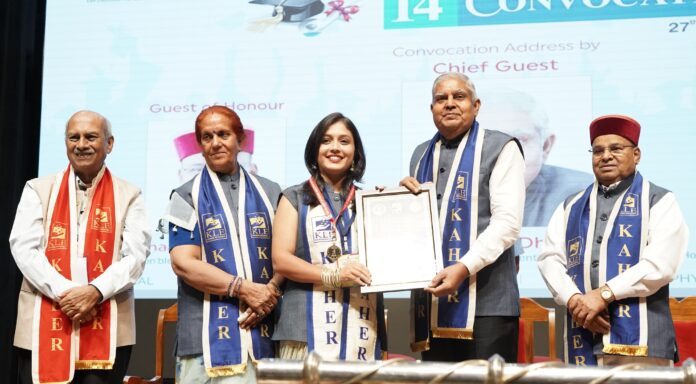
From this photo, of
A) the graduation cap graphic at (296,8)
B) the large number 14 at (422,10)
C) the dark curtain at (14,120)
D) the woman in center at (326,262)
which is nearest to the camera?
the woman in center at (326,262)

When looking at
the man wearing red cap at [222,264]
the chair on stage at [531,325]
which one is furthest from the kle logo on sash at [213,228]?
the chair on stage at [531,325]

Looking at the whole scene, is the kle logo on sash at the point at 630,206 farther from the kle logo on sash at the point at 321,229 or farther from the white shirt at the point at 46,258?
the white shirt at the point at 46,258

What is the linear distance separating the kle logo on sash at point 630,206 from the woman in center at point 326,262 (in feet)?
3.03

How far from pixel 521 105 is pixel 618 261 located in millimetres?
1629

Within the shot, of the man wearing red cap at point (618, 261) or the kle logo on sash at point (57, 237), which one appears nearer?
the man wearing red cap at point (618, 261)

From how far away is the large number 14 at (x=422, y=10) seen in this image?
4.39 meters

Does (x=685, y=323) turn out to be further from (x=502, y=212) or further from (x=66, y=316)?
(x=66, y=316)

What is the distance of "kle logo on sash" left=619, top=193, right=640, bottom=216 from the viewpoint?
9.21 ft

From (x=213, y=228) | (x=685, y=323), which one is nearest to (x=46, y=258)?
(x=213, y=228)

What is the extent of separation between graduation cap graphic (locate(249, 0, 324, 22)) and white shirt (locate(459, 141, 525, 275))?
2.07 meters

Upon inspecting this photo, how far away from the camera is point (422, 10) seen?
4.41m

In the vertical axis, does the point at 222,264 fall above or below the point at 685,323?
above

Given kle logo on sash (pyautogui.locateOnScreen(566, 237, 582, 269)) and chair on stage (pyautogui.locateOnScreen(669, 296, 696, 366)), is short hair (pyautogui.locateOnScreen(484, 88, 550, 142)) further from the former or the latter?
kle logo on sash (pyautogui.locateOnScreen(566, 237, 582, 269))

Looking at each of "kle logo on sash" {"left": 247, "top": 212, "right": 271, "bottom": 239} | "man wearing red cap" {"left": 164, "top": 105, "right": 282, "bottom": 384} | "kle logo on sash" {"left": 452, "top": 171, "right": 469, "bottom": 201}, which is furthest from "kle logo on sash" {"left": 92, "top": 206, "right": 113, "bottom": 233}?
"kle logo on sash" {"left": 452, "top": 171, "right": 469, "bottom": 201}
